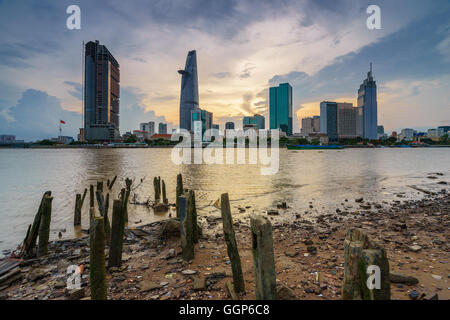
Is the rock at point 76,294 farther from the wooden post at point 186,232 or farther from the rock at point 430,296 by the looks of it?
the rock at point 430,296

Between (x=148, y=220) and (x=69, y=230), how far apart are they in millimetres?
3395

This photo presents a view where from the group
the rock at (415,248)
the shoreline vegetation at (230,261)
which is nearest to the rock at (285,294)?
the shoreline vegetation at (230,261)

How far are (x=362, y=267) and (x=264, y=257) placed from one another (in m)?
1.31

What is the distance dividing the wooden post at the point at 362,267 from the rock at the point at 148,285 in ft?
12.5

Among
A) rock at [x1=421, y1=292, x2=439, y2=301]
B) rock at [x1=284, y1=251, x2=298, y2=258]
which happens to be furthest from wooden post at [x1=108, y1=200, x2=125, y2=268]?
rock at [x1=421, y1=292, x2=439, y2=301]

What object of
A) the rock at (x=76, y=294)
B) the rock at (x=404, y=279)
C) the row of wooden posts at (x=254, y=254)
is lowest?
the rock at (x=76, y=294)

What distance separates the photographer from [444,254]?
648cm

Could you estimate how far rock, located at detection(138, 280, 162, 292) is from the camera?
5.12m

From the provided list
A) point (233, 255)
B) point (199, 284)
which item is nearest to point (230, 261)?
point (233, 255)

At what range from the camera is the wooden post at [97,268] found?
14.3 ft

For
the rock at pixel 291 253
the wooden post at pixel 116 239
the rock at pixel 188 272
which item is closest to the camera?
the rock at pixel 188 272

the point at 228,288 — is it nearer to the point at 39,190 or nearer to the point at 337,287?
the point at 337,287
